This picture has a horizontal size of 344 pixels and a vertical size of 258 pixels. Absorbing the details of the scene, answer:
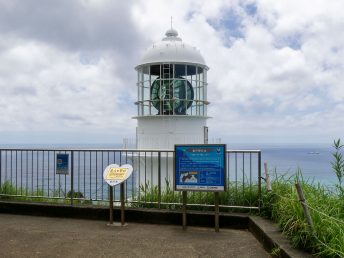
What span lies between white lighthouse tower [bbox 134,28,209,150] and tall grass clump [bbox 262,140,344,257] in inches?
264

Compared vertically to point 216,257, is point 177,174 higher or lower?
higher

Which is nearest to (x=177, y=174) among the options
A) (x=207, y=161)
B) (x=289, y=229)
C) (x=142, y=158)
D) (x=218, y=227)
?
(x=207, y=161)

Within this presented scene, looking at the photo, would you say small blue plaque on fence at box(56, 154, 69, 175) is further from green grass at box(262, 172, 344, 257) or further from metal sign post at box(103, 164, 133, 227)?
green grass at box(262, 172, 344, 257)

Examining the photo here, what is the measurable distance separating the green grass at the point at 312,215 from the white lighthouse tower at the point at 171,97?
670 centimetres

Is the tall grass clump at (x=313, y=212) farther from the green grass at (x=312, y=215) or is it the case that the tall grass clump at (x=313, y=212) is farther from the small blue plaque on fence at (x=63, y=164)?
the small blue plaque on fence at (x=63, y=164)

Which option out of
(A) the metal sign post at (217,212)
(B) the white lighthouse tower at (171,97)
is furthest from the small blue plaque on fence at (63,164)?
(B) the white lighthouse tower at (171,97)

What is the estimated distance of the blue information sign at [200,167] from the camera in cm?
611

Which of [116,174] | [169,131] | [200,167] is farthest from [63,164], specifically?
[169,131]

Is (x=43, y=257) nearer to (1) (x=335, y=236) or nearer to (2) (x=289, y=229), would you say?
(2) (x=289, y=229)

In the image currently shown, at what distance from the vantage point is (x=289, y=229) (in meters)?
4.88

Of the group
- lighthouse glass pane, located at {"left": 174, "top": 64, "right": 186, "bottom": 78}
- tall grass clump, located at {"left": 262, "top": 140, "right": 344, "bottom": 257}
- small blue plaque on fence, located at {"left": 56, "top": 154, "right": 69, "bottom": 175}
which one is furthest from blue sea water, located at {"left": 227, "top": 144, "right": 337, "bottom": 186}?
lighthouse glass pane, located at {"left": 174, "top": 64, "right": 186, "bottom": 78}

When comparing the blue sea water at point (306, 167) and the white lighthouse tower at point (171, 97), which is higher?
the white lighthouse tower at point (171, 97)

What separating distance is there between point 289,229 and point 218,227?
1609 mm

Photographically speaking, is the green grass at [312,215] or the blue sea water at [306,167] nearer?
the green grass at [312,215]
